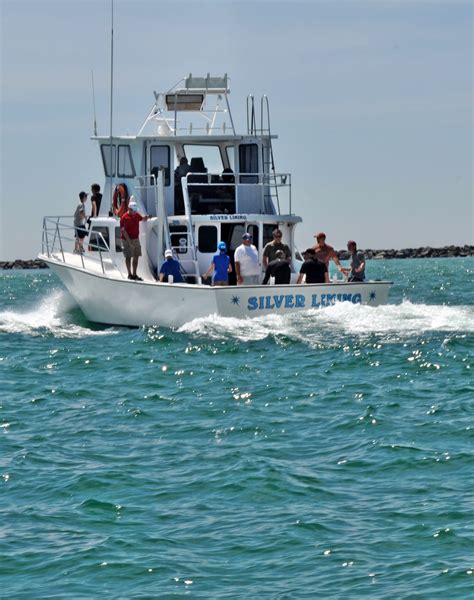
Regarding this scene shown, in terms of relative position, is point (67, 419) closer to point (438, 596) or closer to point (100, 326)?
point (438, 596)

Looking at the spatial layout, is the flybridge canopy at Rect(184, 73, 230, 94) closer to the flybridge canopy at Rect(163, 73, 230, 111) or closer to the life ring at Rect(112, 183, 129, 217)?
the flybridge canopy at Rect(163, 73, 230, 111)

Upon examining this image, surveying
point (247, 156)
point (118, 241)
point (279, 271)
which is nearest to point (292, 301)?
point (279, 271)

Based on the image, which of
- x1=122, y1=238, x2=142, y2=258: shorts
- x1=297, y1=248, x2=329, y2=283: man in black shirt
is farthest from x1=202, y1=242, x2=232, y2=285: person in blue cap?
x1=122, y1=238, x2=142, y2=258: shorts

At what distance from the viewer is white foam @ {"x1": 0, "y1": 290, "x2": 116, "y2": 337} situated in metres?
24.3

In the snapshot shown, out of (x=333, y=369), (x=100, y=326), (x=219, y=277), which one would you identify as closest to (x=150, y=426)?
(x=333, y=369)

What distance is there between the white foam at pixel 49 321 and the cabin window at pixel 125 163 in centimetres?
284

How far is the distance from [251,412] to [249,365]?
3.72 meters

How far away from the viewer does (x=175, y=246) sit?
995 inches

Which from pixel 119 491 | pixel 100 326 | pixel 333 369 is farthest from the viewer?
pixel 100 326

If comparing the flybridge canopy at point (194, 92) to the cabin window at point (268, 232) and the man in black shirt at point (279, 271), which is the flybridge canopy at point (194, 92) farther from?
the man in black shirt at point (279, 271)

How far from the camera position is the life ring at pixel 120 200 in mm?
25587

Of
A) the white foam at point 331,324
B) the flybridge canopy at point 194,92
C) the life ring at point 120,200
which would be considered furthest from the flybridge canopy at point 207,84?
the white foam at point 331,324

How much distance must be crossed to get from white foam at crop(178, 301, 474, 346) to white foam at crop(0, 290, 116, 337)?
9.48 ft

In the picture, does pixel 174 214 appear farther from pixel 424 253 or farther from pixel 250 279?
pixel 424 253
